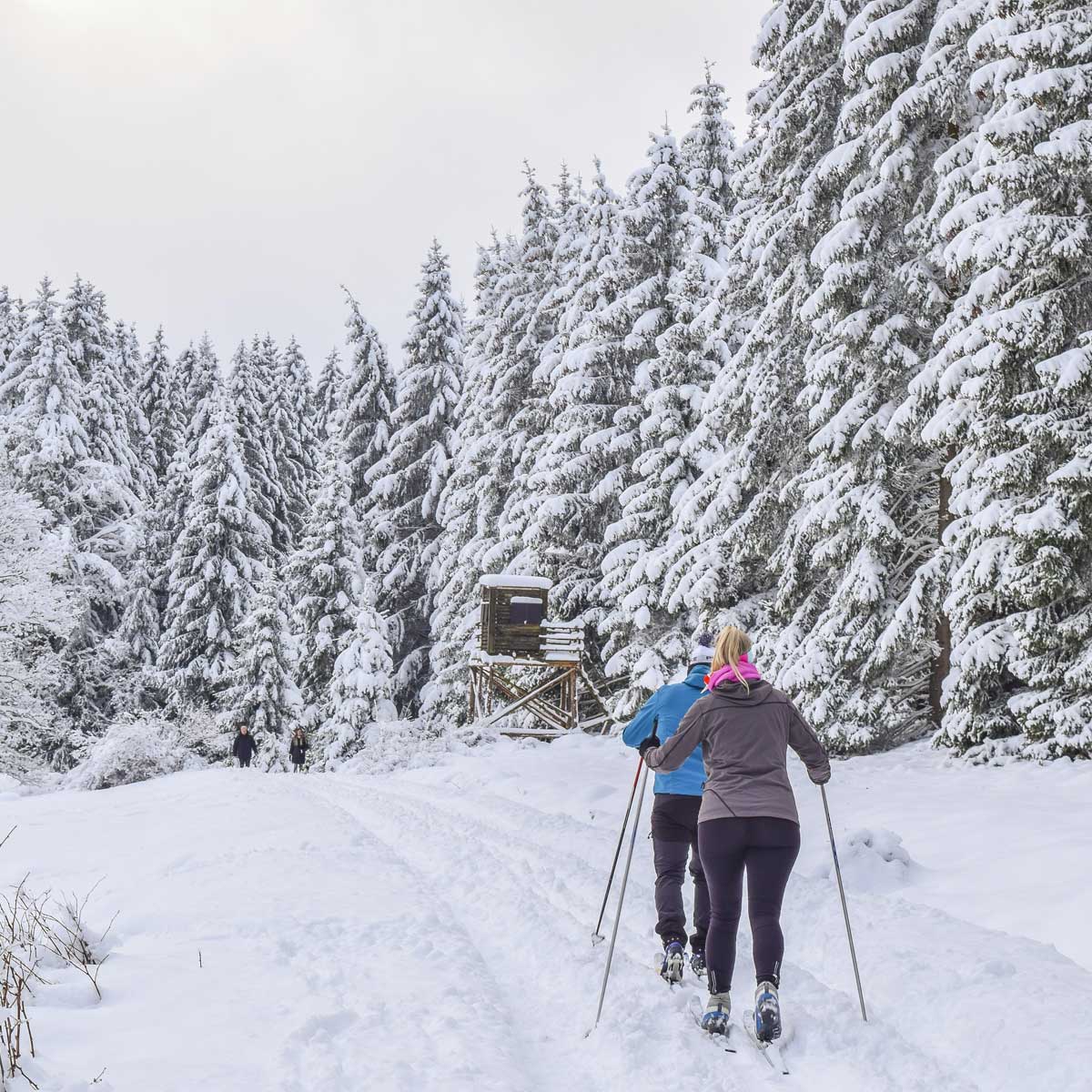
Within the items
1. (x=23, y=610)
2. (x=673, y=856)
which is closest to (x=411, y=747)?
(x=23, y=610)

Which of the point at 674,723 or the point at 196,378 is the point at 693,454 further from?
the point at 196,378

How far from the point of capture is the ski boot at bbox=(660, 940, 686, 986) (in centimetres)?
552

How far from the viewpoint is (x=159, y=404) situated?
46188 mm

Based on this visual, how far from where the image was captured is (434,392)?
34.0 m

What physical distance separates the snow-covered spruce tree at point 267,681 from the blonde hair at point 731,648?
1124 inches

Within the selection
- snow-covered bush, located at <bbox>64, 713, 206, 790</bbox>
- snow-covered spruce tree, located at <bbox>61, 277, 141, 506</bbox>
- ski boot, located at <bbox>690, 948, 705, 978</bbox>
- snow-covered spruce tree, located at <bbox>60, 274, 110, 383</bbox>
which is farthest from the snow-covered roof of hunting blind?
snow-covered spruce tree, located at <bbox>60, 274, 110, 383</bbox>

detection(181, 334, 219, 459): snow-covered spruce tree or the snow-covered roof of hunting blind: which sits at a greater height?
detection(181, 334, 219, 459): snow-covered spruce tree

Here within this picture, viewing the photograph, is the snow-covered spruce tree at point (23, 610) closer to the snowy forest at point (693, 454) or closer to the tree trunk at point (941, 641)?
the snowy forest at point (693, 454)

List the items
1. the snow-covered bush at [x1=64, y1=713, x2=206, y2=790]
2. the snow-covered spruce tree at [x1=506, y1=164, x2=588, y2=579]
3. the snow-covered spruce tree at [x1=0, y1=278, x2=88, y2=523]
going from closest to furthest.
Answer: the snow-covered bush at [x1=64, y1=713, x2=206, y2=790]
the snow-covered spruce tree at [x1=506, y1=164, x2=588, y2=579]
the snow-covered spruce tree at [x1=0, y1=278, x2=88, y2=523]

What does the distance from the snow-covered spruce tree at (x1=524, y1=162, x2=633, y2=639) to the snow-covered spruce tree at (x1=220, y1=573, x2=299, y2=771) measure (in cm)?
1223

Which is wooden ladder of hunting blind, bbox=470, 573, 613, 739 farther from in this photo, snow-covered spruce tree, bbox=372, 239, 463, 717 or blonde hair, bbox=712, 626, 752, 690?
blonde hair, bbox=712, 626, 752, 690

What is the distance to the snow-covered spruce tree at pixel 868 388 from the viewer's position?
42.1 feet

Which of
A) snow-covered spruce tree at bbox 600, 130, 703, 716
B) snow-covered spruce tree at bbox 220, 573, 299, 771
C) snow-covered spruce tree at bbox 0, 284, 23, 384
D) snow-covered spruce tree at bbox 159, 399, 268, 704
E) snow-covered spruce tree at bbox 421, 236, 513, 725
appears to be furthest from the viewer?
snow-covered spruce tree at bbox 0, 284, 23, 384

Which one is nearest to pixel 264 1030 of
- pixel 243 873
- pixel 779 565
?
pixel 243 873
